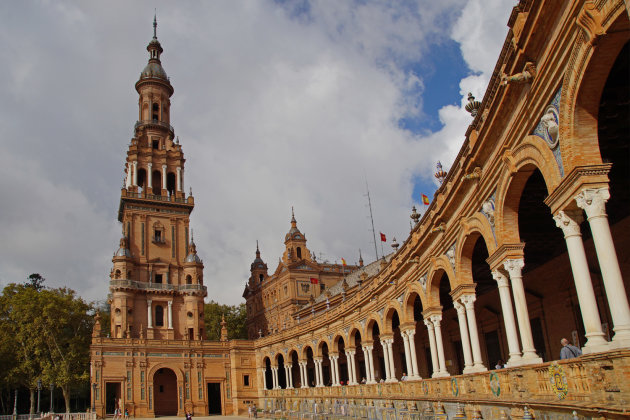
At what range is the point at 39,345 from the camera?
173ft

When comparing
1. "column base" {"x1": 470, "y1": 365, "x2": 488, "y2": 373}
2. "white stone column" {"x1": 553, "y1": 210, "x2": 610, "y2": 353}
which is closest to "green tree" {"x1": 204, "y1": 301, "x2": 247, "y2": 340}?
"column base" {"x1": 470, "y1": 365, "x2": 488, "y2": 373}

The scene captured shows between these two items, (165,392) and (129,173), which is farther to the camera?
(129,173)

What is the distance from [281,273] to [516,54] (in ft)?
196

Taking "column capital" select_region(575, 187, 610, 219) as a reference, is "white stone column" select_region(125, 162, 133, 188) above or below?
above

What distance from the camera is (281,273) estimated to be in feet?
229

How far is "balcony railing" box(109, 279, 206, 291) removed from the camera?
55000 mm

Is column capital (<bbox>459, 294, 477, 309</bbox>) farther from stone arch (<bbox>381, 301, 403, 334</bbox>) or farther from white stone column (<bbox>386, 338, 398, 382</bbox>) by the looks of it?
white stone column (<bbox>386, 338, 398, 382</bbox>)

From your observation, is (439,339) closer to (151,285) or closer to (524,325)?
(524,325)

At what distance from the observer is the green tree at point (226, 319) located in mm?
72938

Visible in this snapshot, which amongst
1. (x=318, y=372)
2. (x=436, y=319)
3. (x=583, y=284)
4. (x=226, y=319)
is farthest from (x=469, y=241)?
(x=226, y=319)

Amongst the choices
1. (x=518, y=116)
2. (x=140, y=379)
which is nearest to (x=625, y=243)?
(x=518, y=116)

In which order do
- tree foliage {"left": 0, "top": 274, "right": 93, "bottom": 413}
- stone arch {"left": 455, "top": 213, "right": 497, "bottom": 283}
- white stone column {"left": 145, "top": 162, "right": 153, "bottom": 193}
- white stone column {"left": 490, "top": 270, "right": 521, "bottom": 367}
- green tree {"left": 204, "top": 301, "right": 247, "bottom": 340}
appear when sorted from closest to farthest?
1. white stone column {"left": 490, "top": 270, "right": 521, "bottom": 367}
2. stone arch {"left": 455, "top": 213, "right": 497, "bottom": 283}
3. tree foliage {"left": 0, "top": 274, "right": 93, "bottom": 413}
4. white stone column {"left": 145, "top": 162, "right": 153, "bottom": 193}
5. green tree {"left": 204, "top": 301, "right": 247, "bottom": 340}

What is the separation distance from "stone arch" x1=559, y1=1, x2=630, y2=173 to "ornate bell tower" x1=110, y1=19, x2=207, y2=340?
4928cm

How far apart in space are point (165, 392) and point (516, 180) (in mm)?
49172
